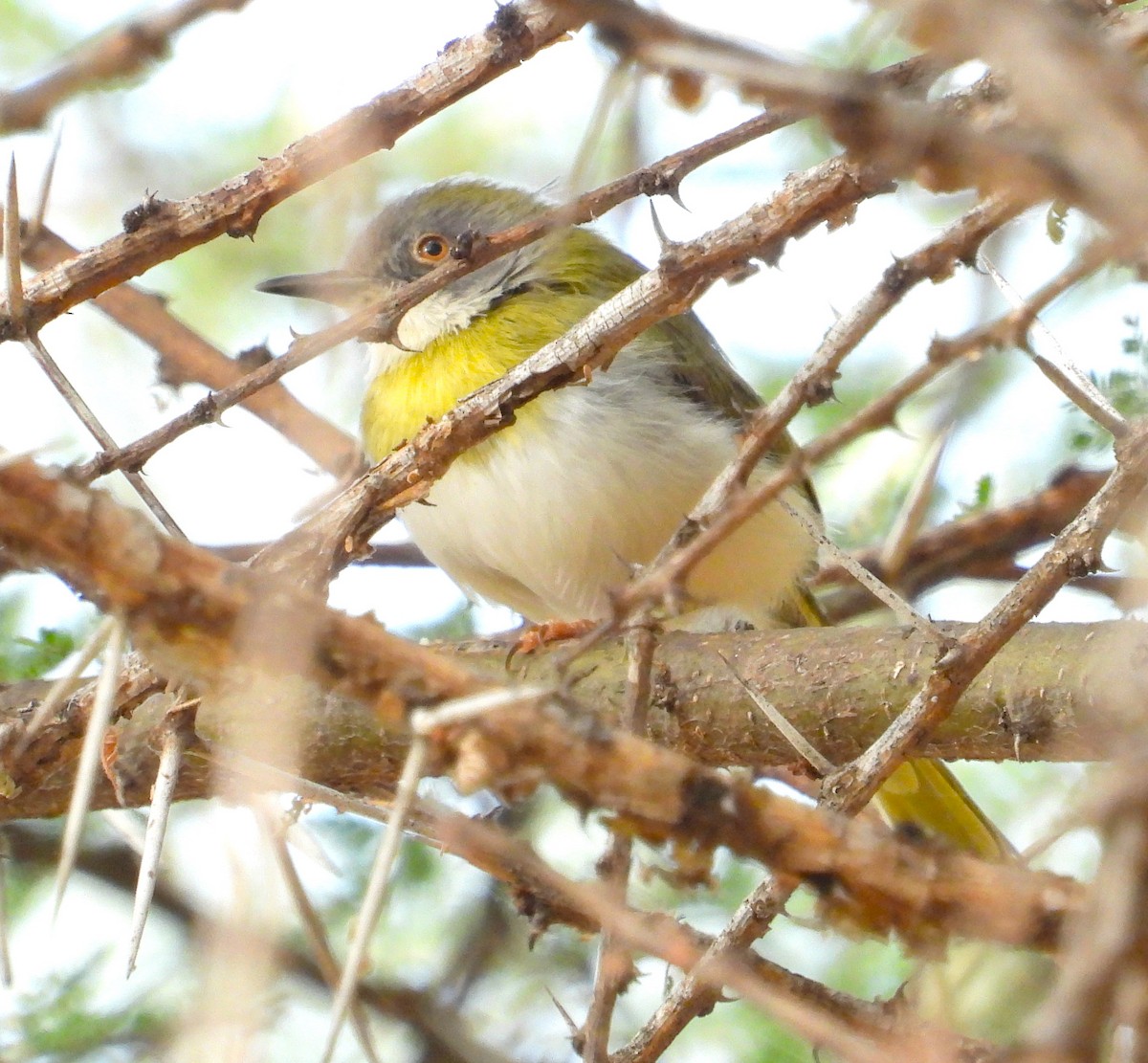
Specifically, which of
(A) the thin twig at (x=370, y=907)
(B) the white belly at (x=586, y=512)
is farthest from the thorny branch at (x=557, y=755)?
(B) the white belly at (x=586, y=512)

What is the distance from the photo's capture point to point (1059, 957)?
4.24 feet

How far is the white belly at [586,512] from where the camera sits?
4.45 meters

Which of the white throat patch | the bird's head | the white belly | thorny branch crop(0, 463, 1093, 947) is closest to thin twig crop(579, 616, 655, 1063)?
thorny branch crop(0, 463, 1093, 947)

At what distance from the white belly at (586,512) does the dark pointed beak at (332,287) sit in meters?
0.91

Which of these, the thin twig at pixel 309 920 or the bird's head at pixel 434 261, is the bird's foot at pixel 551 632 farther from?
the thin twig at pixel 309 920

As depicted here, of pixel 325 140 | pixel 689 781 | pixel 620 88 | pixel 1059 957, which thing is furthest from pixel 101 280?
pixel 1059 957

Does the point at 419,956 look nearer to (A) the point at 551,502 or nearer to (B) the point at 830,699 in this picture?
(A) the point at 551,502

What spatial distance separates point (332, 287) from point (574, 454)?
4.74 feet

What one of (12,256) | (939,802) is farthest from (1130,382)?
(12,256)

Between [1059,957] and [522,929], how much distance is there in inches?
149

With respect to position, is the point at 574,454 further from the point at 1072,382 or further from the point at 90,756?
the point at 90,756

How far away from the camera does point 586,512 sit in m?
4.57

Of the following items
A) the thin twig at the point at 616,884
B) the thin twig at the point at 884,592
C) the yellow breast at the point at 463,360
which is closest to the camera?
the thin twig at the point at 616,884

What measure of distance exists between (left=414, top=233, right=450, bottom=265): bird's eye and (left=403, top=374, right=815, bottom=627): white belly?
118 centimetres
